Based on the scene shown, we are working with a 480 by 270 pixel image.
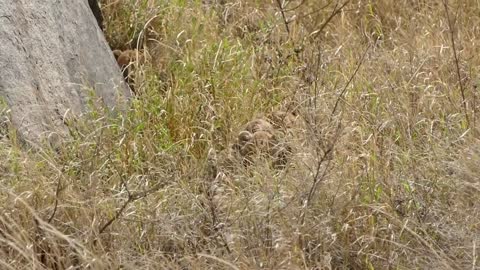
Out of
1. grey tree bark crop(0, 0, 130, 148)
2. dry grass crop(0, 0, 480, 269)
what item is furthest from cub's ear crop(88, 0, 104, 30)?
grey tree bark crop(0, 0, 130, 148)

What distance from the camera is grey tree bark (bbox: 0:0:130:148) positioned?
4098mm

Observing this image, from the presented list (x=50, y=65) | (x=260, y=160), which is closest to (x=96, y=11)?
(x=50, y=65)

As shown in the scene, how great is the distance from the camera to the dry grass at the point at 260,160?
347 cm

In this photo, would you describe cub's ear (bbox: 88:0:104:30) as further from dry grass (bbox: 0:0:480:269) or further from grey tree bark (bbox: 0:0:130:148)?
grey tree bark (bbox: 0:0:130:148)

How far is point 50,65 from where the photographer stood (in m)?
4.33

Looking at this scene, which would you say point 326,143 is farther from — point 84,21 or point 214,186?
point 84,21

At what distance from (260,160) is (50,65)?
967 millimetres

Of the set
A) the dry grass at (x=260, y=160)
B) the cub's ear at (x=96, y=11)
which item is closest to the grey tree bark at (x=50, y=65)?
the dry grass at (x=260, y=160)

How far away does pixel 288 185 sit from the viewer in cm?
389

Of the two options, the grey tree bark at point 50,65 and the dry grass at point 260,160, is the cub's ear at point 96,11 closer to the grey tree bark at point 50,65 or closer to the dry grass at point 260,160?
the dry grass at point 260,160

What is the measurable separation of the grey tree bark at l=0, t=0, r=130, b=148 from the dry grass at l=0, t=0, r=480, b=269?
0.40 ft

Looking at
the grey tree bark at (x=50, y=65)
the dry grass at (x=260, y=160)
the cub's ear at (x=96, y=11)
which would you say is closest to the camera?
the dry grass at (x=260, y=160)

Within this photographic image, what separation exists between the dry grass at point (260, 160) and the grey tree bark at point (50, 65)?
121 millimetres

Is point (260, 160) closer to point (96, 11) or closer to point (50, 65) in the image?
point (50, 65)
